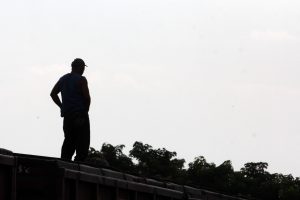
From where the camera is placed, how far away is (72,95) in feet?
57.1

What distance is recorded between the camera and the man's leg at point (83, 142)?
1736 cm

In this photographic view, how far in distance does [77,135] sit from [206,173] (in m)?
33.5

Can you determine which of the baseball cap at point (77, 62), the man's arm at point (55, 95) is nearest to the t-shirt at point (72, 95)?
the baseball cap at point (77, 62)

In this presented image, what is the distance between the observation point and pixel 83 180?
13.9 metres

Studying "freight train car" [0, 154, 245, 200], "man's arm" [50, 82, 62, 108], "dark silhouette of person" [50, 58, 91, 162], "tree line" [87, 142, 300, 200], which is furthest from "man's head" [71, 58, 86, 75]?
"tree line" [87, 142, 300, 200]

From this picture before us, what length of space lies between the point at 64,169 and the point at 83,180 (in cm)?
63

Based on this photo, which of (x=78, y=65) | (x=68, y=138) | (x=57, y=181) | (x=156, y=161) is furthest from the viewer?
(x=156, y=161)

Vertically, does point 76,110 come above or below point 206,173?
below

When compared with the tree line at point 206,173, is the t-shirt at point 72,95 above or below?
below

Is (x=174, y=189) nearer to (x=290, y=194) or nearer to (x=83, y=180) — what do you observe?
(x=83, y=180)

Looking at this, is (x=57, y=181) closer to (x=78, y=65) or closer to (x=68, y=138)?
(x=68, y=138)

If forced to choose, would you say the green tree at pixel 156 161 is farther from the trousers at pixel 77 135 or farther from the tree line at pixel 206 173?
the trousers at pixel 77 135

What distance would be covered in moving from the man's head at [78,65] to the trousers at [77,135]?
648mm

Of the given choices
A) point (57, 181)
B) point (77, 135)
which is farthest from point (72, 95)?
point (57, 181)
